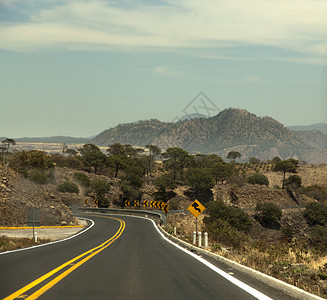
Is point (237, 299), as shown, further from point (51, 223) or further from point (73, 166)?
→ point (73, 166)

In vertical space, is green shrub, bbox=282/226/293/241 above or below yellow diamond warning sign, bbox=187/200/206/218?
below

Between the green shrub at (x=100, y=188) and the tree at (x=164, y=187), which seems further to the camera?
the tree at (x=164, y=187)

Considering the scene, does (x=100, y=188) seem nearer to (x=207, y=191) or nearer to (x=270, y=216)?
(x=207, y=191)

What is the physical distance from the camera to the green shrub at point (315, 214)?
3039 inches

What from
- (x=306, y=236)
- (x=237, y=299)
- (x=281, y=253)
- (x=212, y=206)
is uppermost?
(x=237, y=299)

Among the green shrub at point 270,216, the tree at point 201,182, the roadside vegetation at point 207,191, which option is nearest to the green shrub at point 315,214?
the roadside vegetation at point 207,191

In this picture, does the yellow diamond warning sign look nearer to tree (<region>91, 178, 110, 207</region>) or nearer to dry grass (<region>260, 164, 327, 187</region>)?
tree (<region>91, 178, 110, 207</region>)

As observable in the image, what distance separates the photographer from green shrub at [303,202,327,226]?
77188 millimetres

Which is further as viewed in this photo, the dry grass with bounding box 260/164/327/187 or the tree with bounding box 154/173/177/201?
the dry grass with bounding box 260/164/327/187

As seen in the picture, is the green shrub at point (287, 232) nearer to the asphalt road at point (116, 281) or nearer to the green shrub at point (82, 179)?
the green shrub at point (82, 179)

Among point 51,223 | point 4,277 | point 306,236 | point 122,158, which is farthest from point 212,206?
point 4,277

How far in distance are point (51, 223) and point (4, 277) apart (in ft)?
104

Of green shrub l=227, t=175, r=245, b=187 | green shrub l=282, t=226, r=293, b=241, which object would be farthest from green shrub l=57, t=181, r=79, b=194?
green shrub l=227, t=175, r=245, b=187

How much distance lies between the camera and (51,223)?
132 ft
